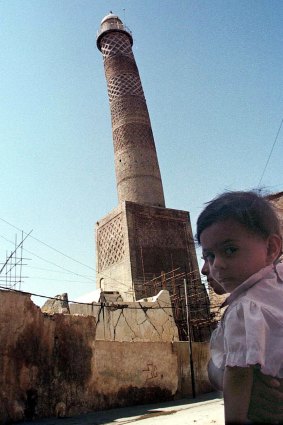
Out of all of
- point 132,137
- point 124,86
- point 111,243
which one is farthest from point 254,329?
point 124,86

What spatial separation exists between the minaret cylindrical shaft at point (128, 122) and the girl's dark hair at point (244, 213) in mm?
16421

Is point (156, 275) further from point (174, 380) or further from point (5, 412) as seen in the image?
point (5, 412)

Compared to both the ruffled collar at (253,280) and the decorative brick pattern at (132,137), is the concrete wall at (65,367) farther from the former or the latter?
the decorative brick pattern at (132,137)

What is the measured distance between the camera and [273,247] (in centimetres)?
119

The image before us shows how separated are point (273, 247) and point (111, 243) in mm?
15843

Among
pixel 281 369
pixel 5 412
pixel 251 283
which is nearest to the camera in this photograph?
pixel 281 369

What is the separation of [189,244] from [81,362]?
9.34m

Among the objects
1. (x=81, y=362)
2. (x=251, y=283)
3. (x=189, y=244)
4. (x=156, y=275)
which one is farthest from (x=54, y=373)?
(x=189, y=244)

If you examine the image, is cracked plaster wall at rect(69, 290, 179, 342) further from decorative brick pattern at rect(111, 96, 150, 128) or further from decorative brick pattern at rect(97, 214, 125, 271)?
decorative brick pattern at rect(111, 96, 150, 128)

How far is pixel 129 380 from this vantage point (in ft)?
33.1

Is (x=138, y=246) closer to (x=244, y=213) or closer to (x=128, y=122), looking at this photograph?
(x=128, y=122)

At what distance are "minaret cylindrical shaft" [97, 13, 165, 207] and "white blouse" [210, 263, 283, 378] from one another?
16594mm

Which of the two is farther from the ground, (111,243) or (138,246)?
(111,243)

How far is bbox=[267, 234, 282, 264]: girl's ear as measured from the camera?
118cm
